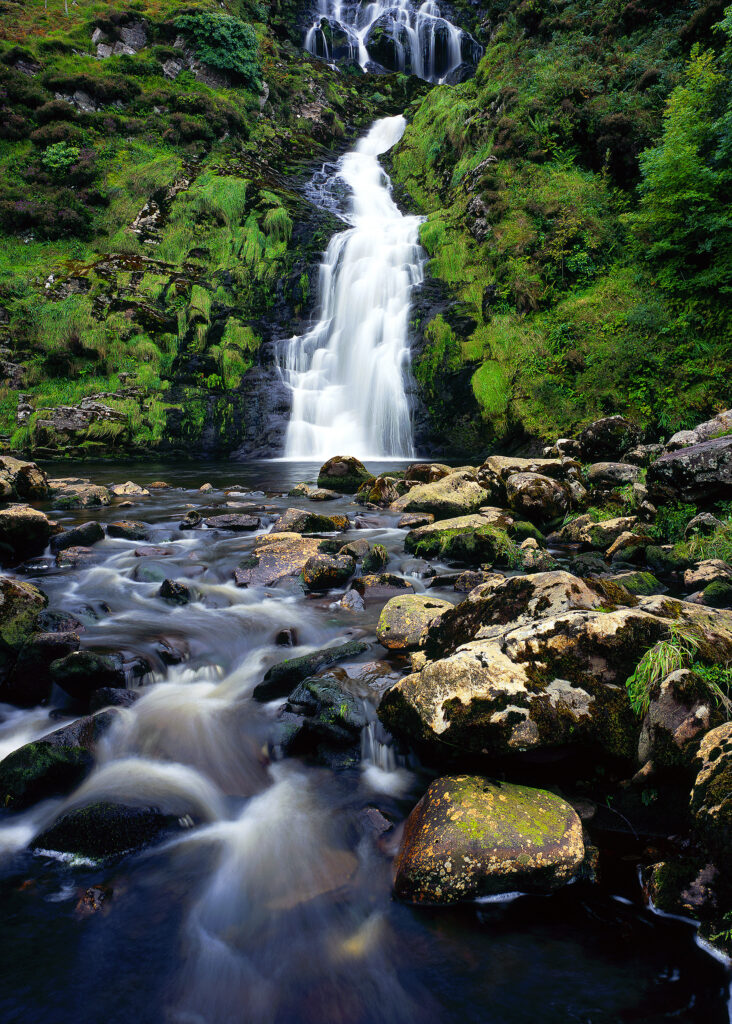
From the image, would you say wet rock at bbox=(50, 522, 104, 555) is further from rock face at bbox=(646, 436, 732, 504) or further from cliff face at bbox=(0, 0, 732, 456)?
cliff face at bbox=(0, 0, 732, 456)

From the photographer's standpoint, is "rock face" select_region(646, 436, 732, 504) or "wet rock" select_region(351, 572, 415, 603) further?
"rock face" select_region(646, 436, 732, 504)

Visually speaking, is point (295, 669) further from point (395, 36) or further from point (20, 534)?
point (395, 36)

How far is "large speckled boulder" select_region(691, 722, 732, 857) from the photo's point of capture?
1.83 meters

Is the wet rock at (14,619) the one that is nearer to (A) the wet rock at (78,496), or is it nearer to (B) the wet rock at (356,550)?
(B) the wet rock at (356,550)

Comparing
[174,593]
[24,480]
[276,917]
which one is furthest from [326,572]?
[24,480]

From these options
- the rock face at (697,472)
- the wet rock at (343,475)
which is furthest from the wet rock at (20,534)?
the rock face at (697,472)

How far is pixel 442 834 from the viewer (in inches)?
91.1

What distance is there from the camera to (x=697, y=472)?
6062 mm

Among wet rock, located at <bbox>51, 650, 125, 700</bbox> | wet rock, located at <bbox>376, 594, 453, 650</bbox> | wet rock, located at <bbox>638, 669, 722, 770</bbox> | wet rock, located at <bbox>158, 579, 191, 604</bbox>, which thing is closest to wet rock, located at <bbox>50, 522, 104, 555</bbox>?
wet rock, located at <bbox>158, 579, 191, 604</bbox>

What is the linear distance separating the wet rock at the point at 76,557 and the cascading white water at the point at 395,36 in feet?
151

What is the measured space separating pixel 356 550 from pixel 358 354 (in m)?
13.9

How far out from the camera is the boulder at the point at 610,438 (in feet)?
Result: 32.2

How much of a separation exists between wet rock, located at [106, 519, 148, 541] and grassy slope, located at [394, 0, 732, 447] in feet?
34.9

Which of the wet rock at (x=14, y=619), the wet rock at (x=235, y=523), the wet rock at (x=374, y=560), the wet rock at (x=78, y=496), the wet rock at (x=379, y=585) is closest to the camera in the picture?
the wet rock at (x=14, y=619)
